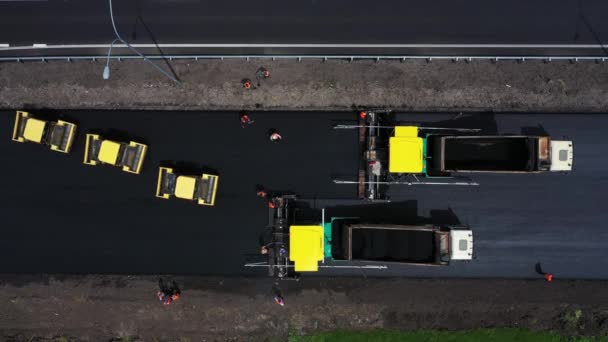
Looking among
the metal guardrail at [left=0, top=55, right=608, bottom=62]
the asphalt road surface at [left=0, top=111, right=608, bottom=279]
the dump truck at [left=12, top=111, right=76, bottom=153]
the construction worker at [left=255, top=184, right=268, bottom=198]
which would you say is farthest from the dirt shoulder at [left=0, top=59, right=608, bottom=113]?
the construction worker at [left=255, top=184, right=268, bottom=198]

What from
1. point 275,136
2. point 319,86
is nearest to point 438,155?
point 319,86

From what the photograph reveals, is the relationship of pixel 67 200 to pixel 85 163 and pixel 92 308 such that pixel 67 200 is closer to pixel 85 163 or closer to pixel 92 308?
pixel 85 163

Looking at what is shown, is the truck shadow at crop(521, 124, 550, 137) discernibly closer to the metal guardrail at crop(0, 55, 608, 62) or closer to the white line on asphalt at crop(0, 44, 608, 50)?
the metal guardrail at crop(0, 55, 608, 62)

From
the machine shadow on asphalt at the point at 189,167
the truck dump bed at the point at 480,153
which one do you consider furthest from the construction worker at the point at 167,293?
the truck dump bed at the point at 480,153

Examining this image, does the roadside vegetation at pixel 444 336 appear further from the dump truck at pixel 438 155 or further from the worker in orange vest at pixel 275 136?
the worker in orange vest at pixel 275 136
